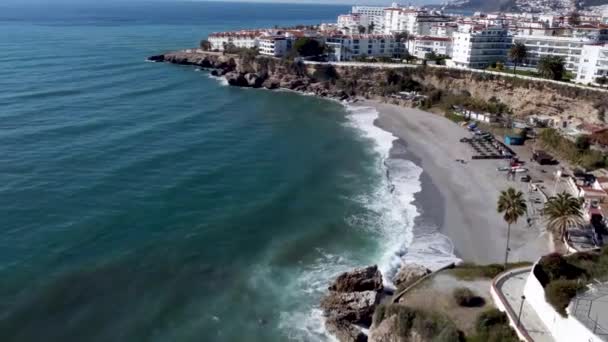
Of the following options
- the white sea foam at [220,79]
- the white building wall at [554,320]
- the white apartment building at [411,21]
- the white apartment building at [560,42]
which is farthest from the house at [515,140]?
the white apartment building at [411,21]

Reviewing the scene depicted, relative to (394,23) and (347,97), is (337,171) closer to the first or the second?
(347,97)

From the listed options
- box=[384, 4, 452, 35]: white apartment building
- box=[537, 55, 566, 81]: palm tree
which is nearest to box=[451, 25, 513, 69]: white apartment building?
box=[537, 55, 566, 81]: palm tree

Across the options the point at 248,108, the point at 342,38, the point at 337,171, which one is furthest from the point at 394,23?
the point at 337,171

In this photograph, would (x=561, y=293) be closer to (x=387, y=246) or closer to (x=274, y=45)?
(x=387, y=246)

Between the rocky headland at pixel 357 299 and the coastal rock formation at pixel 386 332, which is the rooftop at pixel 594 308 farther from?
the rocky headland at pixel 357 299

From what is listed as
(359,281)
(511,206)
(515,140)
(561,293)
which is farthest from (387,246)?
(515,140)

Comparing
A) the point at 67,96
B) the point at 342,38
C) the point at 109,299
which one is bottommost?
the point at 109,299
